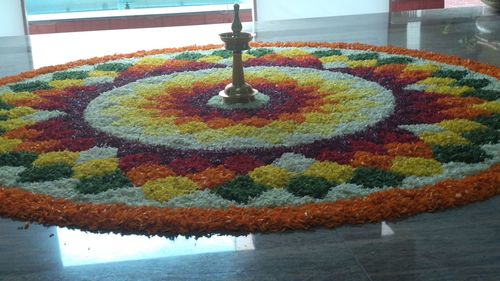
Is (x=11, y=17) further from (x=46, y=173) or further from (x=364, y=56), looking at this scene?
(x=46, y=173)

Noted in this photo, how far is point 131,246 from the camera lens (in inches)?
78.9

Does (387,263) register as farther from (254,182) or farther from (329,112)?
(329,112)

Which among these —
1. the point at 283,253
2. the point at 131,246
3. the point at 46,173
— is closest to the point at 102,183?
the point at 46,173

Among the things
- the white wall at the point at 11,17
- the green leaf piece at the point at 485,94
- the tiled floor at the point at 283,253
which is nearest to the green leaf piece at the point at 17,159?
the tiled floor at the point at 283,253

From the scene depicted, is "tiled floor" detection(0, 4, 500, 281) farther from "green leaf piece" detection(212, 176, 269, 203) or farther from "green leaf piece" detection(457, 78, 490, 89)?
"green leaf piece" detection(457, 78, 490, 89)

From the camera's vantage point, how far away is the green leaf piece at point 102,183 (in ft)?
7.79

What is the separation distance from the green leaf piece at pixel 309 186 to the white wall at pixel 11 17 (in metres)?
6.69

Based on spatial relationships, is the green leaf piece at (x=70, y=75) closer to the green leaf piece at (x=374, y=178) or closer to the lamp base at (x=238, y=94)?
the lamp base at (x=238, y=94)

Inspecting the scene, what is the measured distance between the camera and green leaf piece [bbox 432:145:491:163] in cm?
254

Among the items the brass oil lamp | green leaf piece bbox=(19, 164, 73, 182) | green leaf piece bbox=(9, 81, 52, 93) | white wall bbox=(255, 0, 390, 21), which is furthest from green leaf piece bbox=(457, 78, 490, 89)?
white wall bbox=(255, 0, 390, 21)

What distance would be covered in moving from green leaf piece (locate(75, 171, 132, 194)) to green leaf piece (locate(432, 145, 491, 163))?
1.21 metres

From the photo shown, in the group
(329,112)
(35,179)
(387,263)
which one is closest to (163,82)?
(329,112)

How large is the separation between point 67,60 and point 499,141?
327cm

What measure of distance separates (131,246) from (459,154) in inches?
52.7
